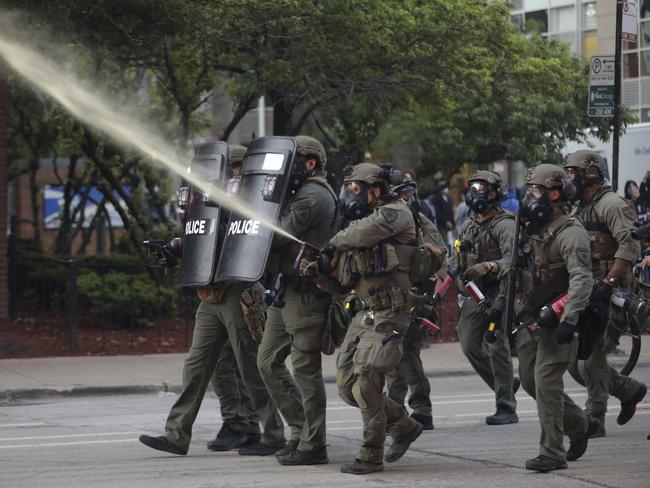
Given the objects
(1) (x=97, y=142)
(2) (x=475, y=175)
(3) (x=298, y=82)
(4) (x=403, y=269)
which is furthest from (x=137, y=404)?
(1) (x=97, y=142)

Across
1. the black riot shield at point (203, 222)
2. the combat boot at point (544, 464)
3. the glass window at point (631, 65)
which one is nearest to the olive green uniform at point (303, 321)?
the black riot shield at point (203, 222)

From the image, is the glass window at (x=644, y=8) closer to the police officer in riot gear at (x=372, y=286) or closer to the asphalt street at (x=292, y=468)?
the asphalt street at (x=292, y=468)

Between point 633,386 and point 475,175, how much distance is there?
198 centimetres

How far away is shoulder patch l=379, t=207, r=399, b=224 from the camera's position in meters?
7.91

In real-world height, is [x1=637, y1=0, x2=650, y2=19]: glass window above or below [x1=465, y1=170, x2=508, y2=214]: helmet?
above

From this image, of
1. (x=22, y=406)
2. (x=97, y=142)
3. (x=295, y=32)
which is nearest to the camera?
(x=22, y=406)

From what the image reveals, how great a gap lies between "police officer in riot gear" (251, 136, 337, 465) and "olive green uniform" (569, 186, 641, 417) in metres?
2.21

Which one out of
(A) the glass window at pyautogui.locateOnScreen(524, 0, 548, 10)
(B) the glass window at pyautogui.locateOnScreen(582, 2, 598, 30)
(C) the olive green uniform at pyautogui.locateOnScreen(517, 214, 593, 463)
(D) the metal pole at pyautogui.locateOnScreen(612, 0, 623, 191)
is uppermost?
(A) the glass window at pyautogui.locateOnScreen(524, 0, 548, 10)

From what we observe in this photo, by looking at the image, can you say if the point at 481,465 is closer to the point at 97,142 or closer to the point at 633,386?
the point at 633,386

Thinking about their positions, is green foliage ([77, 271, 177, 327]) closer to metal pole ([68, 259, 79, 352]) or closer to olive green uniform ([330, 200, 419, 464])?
metal pole ([68, 259, 79, 352])

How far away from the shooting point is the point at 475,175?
10.2 m

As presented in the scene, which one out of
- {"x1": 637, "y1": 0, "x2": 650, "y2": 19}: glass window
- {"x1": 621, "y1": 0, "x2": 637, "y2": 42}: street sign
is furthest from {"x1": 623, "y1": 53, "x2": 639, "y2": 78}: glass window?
{"x1": 621, "y1": 0, "x2": 637, "y2": 42}: street sign

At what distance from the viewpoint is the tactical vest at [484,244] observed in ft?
33.8

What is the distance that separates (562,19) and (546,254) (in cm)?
2963
